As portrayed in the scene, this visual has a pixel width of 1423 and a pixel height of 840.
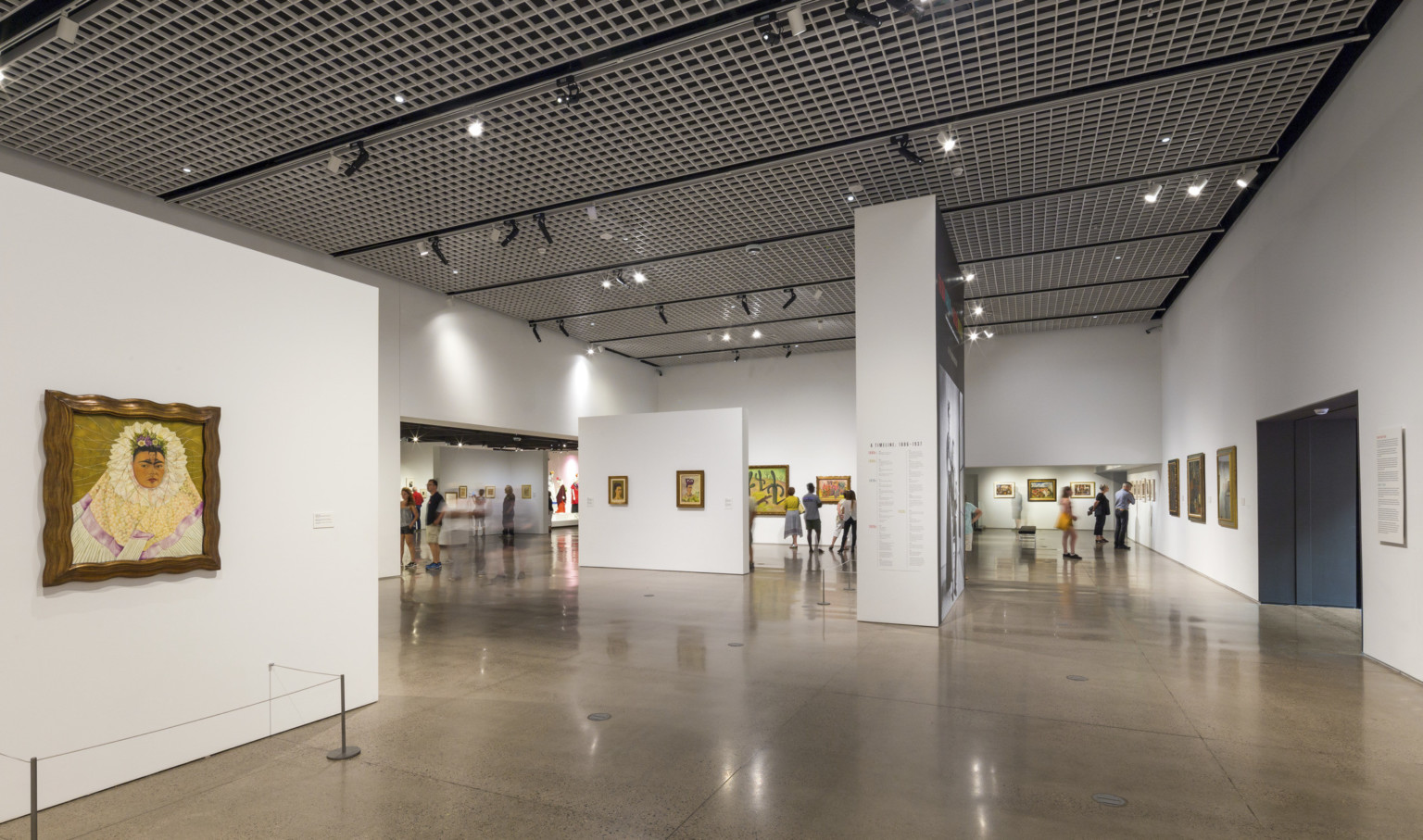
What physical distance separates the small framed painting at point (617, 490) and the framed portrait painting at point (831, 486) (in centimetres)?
612

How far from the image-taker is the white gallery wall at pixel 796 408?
19.5m

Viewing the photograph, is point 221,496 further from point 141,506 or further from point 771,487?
point 771,487

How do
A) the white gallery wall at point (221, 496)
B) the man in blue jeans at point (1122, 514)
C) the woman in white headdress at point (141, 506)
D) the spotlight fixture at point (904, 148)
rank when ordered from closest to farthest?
the white gallery wall at point (221, 496) < the woman in white headdress at point (141, 506) < the spotlight fixture at point (904, 148) < the man in blue jeans at point (1122, 514)

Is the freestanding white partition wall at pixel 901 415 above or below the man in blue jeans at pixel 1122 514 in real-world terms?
above

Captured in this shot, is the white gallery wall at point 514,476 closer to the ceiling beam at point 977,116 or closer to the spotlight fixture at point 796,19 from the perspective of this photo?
the ceiling beam at point 977,116

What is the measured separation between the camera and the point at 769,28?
18.9 feet

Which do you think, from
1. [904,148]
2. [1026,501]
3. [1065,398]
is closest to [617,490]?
[904,148]

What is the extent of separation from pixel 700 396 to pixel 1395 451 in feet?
53.7

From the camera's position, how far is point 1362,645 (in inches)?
277

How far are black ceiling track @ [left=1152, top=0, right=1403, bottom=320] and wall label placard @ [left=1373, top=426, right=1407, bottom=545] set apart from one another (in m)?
3.27

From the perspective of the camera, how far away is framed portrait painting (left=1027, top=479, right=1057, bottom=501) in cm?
2503

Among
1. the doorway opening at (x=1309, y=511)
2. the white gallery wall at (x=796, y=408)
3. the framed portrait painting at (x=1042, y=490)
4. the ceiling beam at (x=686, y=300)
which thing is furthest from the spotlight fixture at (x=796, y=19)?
the framed portrait painting at (x=1042, y=490)

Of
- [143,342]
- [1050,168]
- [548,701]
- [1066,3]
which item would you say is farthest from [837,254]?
[143,342]

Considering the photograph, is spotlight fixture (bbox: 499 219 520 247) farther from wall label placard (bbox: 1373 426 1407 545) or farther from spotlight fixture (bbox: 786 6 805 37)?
wall label placard (bbox: 1373 426 1407 545)
